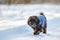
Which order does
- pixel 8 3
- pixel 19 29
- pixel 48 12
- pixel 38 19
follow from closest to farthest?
pixel 38 19, pixel 19 29, pixel 48 12, pixel 8 3

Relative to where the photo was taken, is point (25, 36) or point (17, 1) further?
point (17, 1)

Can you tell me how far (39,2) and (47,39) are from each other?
2607mm

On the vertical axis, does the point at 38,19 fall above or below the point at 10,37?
above

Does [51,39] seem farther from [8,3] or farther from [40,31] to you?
[8,3]

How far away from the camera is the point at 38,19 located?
1705mm

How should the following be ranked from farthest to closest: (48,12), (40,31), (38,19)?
(48,12), (40,31), (38,19)

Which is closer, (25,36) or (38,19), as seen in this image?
(38,19)

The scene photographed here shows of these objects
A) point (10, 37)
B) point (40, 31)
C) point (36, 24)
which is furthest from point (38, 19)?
point (10, 37)

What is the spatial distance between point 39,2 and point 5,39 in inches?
104

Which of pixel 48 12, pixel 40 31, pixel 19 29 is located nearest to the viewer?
pixel 40 31

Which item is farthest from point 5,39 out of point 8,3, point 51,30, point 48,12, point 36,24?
point 8,3

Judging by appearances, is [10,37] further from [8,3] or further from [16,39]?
[8,3]

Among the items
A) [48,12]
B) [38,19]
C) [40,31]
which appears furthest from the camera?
[48,12]

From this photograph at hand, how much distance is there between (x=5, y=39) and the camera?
177 cm
